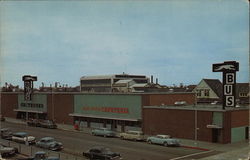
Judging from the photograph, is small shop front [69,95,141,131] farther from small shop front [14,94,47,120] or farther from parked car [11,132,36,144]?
parked car [11,132,36,144]

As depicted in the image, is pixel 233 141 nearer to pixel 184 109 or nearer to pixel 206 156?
pixel 184 109

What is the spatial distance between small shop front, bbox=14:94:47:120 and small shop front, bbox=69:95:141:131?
11.1 metres

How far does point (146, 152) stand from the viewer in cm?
2986

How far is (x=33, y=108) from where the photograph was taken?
64938 mm

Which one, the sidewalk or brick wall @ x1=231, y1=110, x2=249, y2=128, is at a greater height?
brick wall @ x1=231, y1=110, x2=249, y2=128

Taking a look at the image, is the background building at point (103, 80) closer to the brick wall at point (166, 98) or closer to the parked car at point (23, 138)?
the brick wall at point (166, 98)

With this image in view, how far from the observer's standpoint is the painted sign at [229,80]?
33.8 meters

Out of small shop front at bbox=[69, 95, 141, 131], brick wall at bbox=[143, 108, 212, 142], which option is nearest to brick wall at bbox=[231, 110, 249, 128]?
brick wall at bbox=[143, 108, 212, 142]

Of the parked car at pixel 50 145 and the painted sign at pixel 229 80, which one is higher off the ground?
the painted sign at pixel 229 80

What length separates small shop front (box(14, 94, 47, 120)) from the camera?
62156 mm

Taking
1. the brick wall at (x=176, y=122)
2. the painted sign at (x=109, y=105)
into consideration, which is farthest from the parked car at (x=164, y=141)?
the painted sign at (x=109, y=105)

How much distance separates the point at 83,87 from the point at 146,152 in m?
126

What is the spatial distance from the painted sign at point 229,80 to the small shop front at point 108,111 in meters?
14.4

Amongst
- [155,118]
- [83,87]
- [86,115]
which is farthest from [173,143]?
[83,87]
